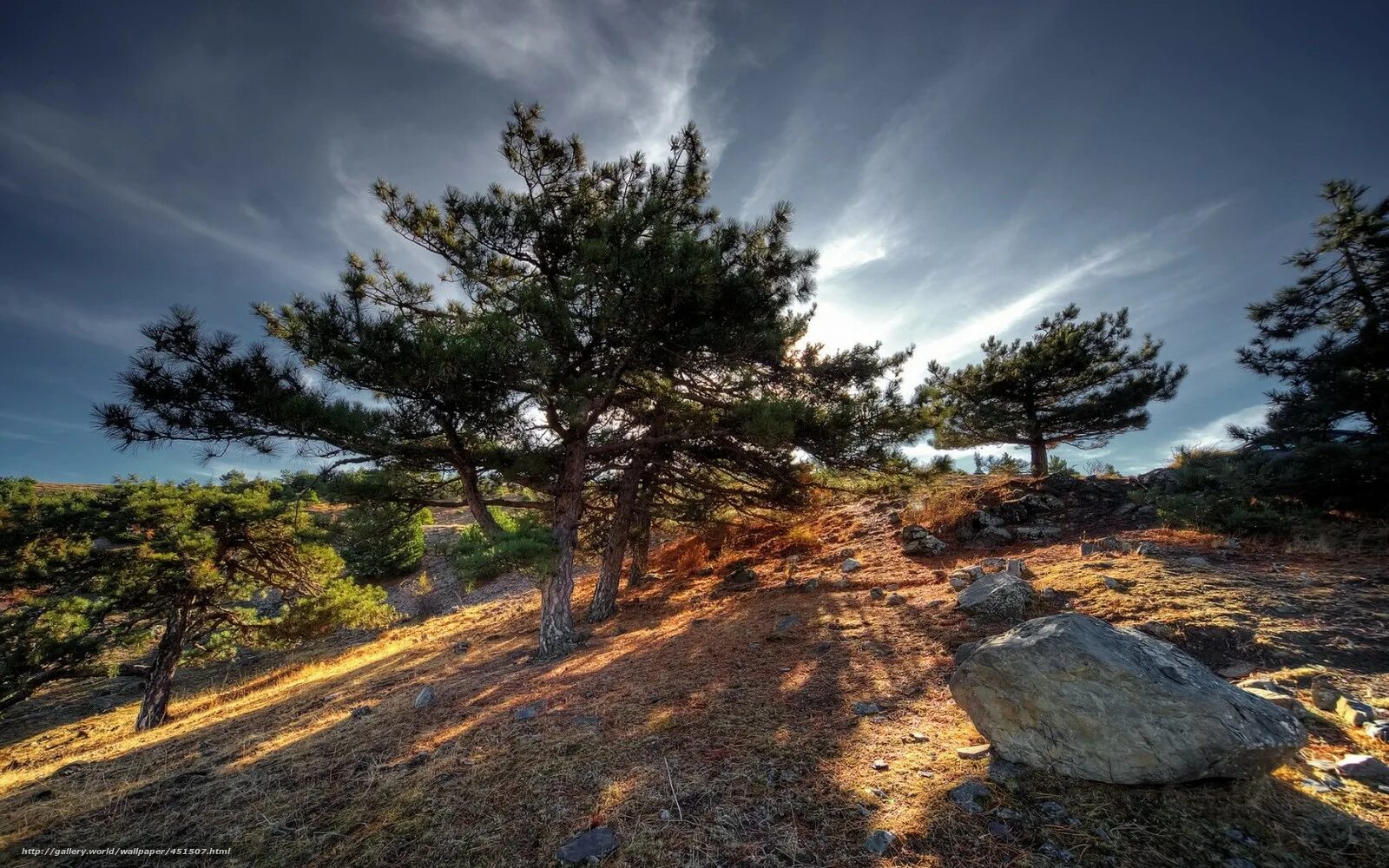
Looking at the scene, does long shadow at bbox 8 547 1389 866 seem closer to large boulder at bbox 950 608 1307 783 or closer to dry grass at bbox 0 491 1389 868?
dry grass at bbox 0 491 1389 868

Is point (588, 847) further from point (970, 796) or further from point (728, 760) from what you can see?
point (970, 796)

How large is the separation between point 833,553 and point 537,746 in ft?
28.7

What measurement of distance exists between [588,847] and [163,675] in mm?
13993

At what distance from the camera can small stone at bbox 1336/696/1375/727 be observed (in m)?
3.07

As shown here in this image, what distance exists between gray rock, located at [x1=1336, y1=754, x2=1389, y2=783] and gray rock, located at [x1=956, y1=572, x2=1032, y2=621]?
2906mm

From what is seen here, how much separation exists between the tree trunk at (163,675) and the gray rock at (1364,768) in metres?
17.4

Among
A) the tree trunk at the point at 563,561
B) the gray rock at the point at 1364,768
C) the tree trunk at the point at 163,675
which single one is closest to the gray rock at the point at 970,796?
the gray rock at the point at 1364,768

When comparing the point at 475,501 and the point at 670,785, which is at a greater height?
the point at 475,501

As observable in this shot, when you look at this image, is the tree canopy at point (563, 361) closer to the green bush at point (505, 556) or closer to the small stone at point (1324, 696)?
the green bush at point (505, 556)

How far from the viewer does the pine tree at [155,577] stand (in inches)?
339

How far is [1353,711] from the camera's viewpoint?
311cm

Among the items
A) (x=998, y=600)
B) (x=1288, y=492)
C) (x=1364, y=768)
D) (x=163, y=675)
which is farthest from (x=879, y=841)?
(x=163, y=675)

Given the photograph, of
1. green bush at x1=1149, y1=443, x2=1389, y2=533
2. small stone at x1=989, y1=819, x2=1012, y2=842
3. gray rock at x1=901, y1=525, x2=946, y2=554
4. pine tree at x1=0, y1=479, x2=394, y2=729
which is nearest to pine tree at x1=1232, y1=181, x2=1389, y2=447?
green bush at x1=1149, y1=443, x2=1389, y2=533

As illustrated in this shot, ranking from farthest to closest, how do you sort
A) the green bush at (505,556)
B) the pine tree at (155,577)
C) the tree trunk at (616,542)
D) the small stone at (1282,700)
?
the tree trunk at (616,542)
the pine tree at (155,577)
the green bush at (505,556)
the small stone at (1282,700)
